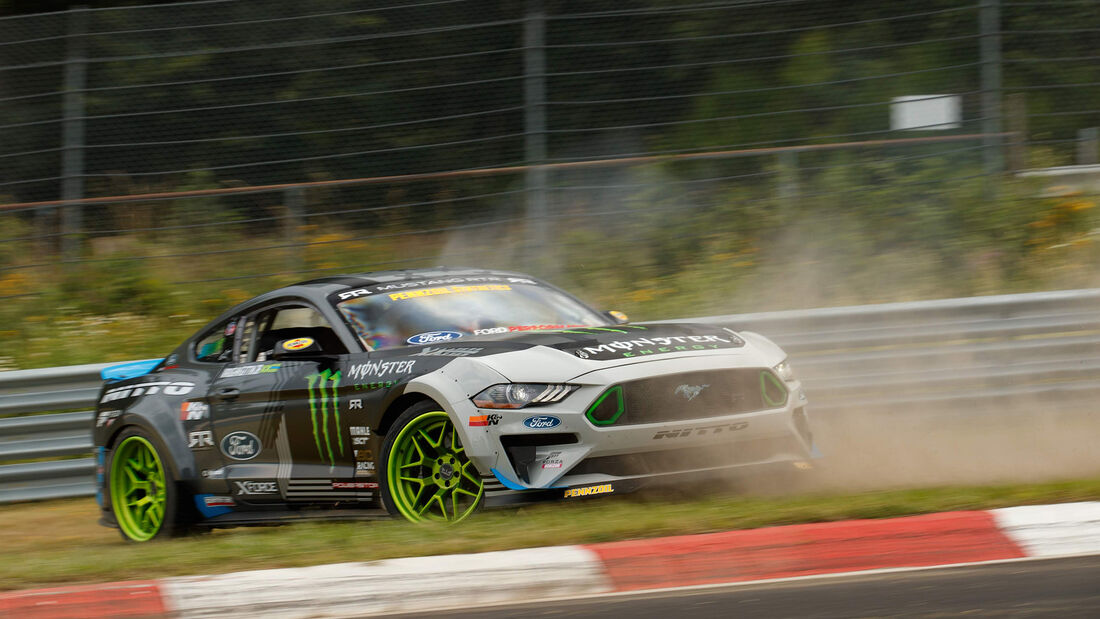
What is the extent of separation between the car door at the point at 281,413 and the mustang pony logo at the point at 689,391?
157cm

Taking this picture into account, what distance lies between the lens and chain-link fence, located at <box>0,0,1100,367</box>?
39.0 ft

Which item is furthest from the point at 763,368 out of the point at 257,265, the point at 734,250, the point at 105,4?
the point at 105,4

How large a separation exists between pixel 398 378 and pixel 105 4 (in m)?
12.4

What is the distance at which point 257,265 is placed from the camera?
39.3 ft

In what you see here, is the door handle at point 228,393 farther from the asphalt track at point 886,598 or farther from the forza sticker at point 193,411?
the asphalt track at point 886,598

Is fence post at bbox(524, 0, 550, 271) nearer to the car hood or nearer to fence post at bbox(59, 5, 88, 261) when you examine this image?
fence post at bbox(59, 5, 88, 261)

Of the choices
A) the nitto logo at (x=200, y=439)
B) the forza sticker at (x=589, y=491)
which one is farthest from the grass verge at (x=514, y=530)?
the nitto logo at (x=200, y=439)

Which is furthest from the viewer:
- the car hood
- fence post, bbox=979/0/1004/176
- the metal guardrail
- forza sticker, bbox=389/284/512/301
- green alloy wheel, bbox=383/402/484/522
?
fence post, bbox=979/0/1004/176

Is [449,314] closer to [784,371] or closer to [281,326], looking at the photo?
[281,326]

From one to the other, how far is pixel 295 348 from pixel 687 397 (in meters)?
1.90

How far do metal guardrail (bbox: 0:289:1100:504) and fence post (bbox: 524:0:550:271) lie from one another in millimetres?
2673

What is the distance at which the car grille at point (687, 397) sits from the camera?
6.05 metres

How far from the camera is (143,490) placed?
795 centimetres

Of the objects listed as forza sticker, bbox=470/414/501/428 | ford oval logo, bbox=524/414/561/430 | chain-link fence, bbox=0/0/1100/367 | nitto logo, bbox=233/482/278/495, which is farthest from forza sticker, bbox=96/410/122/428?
chain-link fence, bbox=0/0/1100/367
